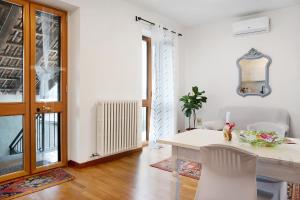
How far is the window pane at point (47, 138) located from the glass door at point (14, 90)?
0.18 meters

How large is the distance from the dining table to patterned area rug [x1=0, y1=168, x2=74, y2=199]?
1.63 meters

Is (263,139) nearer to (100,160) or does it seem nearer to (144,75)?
(100,160)

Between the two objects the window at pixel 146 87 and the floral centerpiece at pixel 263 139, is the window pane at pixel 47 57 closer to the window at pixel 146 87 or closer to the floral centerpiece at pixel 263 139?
the window at pixel 146 87

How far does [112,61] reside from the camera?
12.0 ft

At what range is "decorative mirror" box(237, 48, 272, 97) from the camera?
4.39 m

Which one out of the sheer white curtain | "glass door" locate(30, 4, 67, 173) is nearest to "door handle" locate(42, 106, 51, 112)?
"glass door" locate(30, 4, 67, 173)

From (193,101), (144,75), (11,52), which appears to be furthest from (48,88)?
(193,101)

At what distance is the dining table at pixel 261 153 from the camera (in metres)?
1.39

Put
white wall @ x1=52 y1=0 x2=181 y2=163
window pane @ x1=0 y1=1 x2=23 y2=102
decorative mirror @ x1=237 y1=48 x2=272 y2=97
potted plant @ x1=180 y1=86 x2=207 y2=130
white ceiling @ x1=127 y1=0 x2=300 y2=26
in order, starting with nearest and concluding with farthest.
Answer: window pane @ x1=0 y1=1 x2=23 y2=102
white wall @ x1=52 y1=0 x2=181 y2=163
white ceiling @ x1=127 y1=0 x2=300 y2=26
decorative mirror @ x1=237 y1=48 x2=272 y2=97
potted plant @ x1=180 y1=86 x2=207 y2=130

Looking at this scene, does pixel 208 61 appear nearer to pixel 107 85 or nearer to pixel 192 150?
pixel 107 85

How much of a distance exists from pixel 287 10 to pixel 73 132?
4.26 meters

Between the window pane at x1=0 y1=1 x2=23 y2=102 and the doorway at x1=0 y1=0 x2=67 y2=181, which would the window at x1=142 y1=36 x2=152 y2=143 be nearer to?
the doorway at x1=0 y1=0 x2=67 y2=181

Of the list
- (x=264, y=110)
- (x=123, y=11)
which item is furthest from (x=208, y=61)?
(x=123, y=11)

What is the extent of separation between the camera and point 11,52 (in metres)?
2.81
